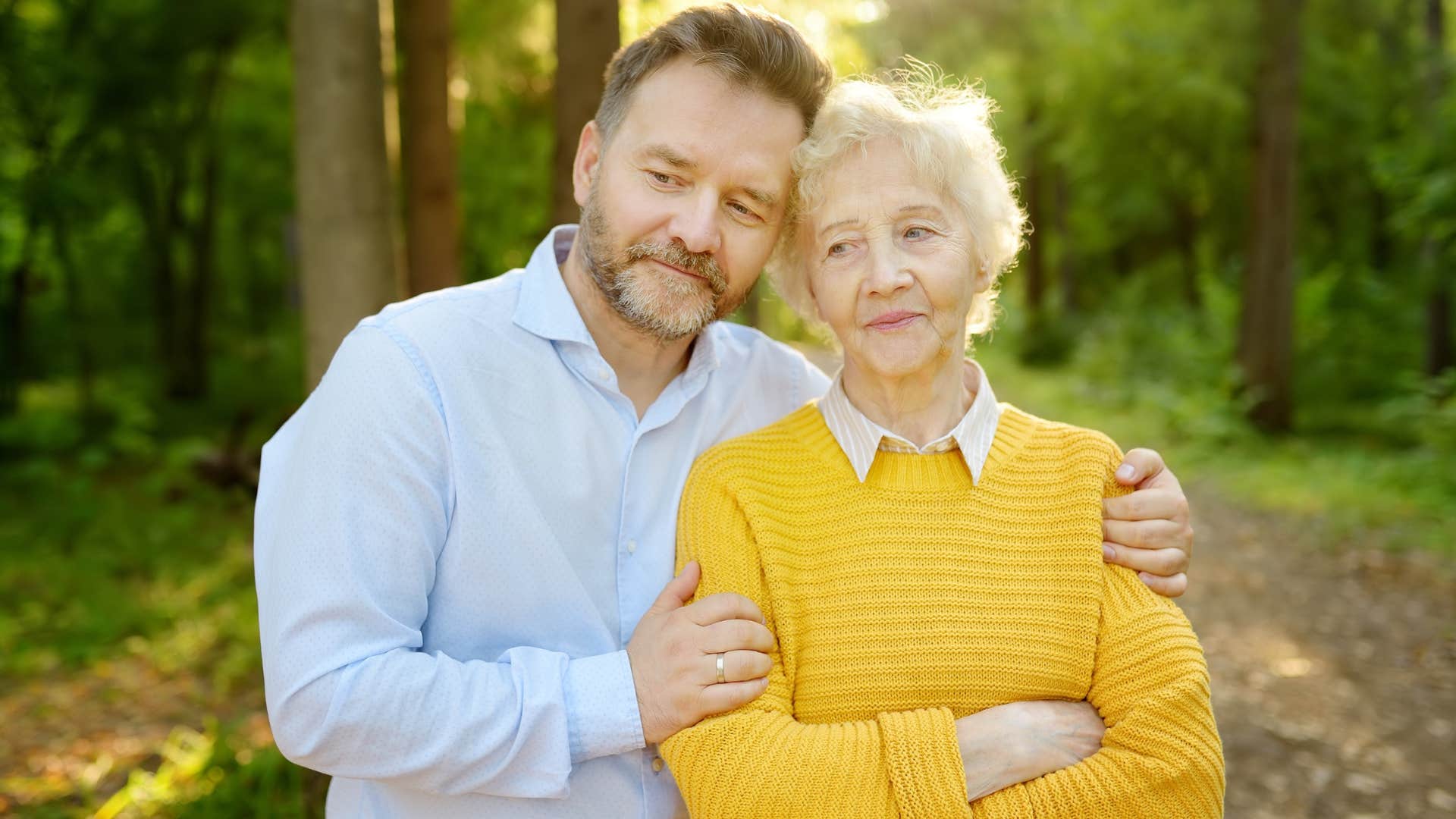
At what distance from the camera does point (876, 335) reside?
7.07ft

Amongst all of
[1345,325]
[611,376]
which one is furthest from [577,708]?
[1345,325]

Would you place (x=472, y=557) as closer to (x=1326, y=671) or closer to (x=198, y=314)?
(x=1326, y=671)

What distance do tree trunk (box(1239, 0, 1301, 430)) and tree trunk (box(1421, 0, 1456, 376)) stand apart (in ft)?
4.27

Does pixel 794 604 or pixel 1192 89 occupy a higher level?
pixel 1192 89

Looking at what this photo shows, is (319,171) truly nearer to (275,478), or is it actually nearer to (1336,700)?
(275,478)

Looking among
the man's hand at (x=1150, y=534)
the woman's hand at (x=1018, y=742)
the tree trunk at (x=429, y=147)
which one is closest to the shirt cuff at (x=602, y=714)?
the woman's hand at (x=1018, y=742)

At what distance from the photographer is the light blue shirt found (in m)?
1.87

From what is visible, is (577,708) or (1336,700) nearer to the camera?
(577,708)

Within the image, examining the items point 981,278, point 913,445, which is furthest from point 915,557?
point 981,278

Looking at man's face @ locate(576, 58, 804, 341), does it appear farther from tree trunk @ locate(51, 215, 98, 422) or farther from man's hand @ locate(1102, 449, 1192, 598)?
tree trunk @ locate(51, 215, 98, 422)

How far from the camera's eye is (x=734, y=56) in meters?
2.22

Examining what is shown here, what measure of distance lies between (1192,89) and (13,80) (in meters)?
11.9

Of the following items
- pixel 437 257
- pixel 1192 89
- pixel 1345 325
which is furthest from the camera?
pixel 1345 325

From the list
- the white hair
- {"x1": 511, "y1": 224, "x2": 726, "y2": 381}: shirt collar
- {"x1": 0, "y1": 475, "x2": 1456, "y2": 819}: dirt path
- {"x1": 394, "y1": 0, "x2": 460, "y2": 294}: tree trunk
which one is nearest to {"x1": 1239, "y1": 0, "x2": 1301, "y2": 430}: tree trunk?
{"x1": 0, "y1": 475, "x2": 1456, "y2": 819}: dirt path
